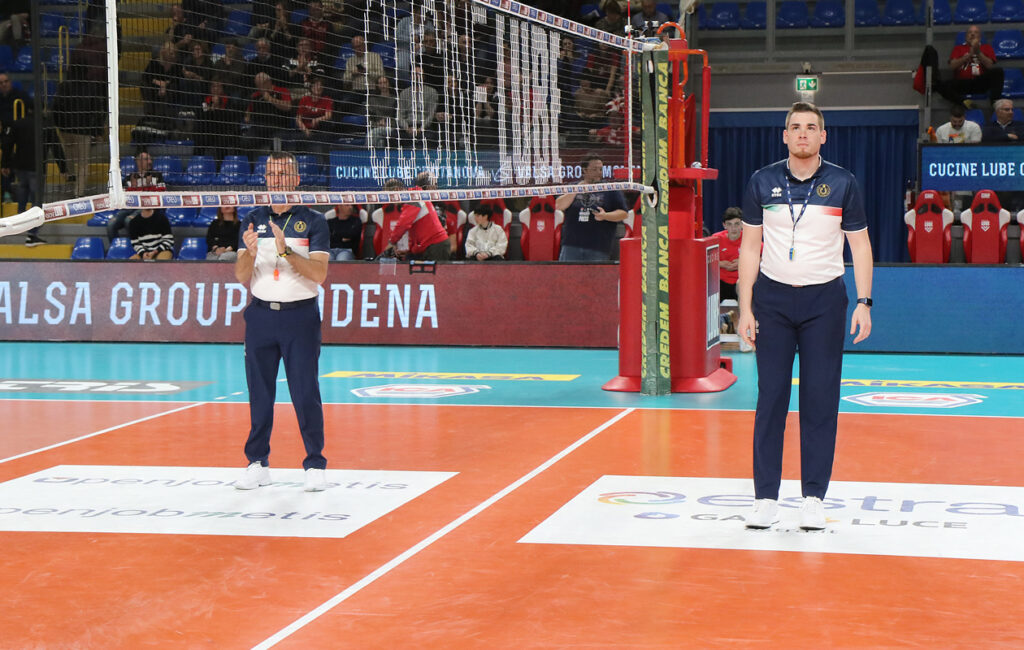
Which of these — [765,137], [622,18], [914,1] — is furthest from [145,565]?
[914,1]

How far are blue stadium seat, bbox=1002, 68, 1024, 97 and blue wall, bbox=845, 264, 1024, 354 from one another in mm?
7390

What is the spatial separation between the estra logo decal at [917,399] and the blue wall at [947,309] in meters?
3.42

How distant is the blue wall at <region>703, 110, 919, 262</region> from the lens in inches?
870

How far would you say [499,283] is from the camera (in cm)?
1594

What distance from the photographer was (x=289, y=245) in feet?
23.8

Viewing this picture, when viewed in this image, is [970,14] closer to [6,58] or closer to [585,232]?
[585,232]

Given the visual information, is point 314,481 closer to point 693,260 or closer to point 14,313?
point 693,260

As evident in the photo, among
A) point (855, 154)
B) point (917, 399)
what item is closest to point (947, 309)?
point (917, 399)

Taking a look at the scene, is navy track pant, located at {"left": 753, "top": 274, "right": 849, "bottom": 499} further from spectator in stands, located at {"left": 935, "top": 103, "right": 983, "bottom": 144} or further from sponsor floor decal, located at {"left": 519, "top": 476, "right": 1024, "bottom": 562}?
spectator in stands, located at {"left": 935, "top": 103, "right": 983, "bottom": 144}

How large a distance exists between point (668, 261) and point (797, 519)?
5.37 m

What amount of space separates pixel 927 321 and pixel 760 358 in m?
9.52

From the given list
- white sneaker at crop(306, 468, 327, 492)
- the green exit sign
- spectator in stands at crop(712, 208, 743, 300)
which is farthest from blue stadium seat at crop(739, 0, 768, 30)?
white sneaker at crop(306, 468, 327, 492)

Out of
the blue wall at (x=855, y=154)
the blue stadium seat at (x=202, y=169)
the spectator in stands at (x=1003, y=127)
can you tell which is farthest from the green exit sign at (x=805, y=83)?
the blue stadium seat at (x=202, y=169)

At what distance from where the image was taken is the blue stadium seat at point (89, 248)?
1891 centimetres
